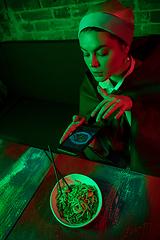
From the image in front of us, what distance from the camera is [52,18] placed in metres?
1.76

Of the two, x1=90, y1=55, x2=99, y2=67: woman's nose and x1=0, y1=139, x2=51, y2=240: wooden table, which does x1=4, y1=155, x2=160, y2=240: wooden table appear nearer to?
x1=0, y1=139, x2=51, y2=240: wooden table

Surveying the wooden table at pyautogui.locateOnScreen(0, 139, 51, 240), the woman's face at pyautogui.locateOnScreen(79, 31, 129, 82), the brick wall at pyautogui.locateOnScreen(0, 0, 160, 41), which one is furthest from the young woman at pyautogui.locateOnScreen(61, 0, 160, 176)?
the brick wall at pyautogui.locateOnScreen(0, 0, 160, 41)

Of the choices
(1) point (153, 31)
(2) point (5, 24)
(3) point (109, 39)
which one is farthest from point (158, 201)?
(2) point (5, 24)

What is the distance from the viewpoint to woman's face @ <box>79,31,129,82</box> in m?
0.83

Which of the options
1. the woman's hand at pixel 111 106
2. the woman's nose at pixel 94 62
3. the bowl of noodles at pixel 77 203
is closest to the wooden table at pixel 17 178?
the bowl of noodles at pixel 77 203

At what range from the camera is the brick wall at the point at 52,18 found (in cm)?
141

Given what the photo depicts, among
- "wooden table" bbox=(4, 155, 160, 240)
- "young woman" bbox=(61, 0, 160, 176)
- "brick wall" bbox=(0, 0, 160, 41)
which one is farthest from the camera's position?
"brick wall" bbox=(0, 0, 160, 41)

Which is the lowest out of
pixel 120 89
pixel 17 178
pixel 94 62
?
pixel 17 178

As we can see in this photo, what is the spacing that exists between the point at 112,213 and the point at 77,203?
148mm

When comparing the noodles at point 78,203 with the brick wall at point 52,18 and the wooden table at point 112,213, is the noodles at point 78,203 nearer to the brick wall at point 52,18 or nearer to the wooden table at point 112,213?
the wooden table at point 112,213

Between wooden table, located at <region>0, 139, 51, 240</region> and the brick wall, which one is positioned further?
the brick wall

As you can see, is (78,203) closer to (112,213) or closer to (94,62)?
(112,213)

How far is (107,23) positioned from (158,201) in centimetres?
78

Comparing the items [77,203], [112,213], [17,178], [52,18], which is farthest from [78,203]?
[52,18]
